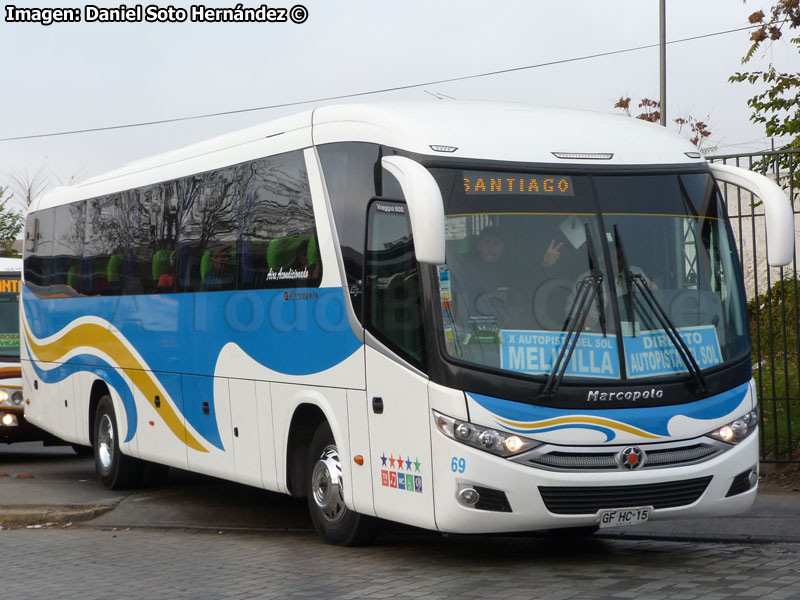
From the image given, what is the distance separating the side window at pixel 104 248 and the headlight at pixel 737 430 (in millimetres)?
7361

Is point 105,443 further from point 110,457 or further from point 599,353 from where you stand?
point 599,353

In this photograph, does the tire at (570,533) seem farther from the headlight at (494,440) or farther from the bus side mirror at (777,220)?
the bus side mirror at (777,220)

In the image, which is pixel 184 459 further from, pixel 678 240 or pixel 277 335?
pixel 678 240

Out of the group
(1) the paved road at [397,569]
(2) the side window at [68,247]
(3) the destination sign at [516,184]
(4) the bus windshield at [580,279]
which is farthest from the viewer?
(2) the side window at [68,247]

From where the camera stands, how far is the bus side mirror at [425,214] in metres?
7.74

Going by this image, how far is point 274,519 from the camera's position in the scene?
11820 millimetres

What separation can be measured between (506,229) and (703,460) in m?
1.99

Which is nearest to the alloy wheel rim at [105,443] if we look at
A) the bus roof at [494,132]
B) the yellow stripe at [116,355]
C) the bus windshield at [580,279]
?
the yellow stripe at [116,355]

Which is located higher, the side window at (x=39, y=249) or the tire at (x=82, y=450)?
the side window at (x=39, y=249)

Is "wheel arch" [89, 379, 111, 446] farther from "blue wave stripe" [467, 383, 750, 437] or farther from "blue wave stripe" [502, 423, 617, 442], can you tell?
"blue wave stripe" [502, 423, 617, 442]

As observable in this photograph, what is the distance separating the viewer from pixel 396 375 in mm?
8508

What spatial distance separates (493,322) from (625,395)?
966 mm

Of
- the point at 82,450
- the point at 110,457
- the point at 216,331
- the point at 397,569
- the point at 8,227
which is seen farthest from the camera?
the point at 8,227

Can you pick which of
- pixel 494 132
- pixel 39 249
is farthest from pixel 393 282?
pixel 39 249
